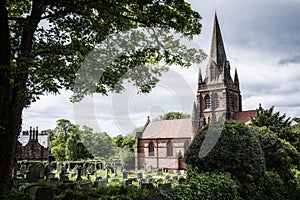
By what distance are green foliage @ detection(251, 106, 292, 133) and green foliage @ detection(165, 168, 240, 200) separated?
1597 cm

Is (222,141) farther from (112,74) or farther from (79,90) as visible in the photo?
(79,90)

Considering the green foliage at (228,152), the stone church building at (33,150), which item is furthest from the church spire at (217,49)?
the green foliage at (228,152)

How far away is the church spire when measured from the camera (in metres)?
48.5

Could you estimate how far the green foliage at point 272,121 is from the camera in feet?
81.7

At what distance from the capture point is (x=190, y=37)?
10250 millimetres

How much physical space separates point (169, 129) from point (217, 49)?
16893mm

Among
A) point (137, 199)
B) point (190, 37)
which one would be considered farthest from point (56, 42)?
point (137, 199)

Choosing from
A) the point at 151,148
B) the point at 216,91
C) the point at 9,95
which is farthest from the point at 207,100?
the point at 9,95

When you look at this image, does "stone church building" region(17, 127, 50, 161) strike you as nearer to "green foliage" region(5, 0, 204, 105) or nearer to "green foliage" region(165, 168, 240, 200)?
"green foliage" region(5, 0, 204, 105)

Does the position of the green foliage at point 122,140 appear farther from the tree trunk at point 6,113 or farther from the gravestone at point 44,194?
the gravestone at point 44,194

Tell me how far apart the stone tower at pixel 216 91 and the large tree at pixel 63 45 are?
36.9 metres

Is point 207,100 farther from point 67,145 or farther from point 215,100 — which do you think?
point 67,145

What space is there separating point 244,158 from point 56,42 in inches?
325

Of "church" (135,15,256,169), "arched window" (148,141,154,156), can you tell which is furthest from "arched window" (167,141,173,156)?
"arched window" (148,141,154,156)
